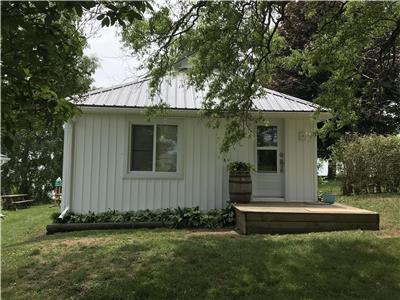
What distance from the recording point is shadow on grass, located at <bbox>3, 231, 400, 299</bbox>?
5199 millimetres

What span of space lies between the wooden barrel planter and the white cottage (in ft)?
2.48

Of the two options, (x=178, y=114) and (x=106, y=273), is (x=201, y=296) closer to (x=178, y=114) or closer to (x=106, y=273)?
(x=106, y=273)

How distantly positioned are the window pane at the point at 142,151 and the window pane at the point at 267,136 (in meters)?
2.84

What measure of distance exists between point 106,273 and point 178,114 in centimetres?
580

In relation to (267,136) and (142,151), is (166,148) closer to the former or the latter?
(142,151)

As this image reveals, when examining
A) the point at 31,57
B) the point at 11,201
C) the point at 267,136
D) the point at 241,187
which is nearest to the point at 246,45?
the point at 241,187

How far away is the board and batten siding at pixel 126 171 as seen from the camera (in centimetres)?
1088

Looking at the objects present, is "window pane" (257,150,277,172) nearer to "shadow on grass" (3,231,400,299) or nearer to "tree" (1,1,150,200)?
"shadow on grass" (3,231,400,299)

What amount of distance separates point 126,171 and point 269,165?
3.75m

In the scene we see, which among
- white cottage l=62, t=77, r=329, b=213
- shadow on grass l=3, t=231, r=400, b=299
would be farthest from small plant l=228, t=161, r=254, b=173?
shadow on grass l=3, t=231, r=400, b=299

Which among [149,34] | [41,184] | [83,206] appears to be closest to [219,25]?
[149,34]

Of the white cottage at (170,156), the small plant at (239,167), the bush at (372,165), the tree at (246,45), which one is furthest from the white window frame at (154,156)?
the bush at (372,165)

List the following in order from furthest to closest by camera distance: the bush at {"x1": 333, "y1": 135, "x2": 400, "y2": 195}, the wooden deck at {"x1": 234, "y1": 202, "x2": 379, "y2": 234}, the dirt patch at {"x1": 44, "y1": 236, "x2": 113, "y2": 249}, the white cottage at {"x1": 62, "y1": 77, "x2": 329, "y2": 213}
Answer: the bush at {"x1": 333, "y1": 135, "x2": 400, "y2": 195}, the white cottage at {"x1": 62, "y1": 77, "x2": 329, "y2": 213}, the wooden deck at {"x1": 234, "y1": 202, "x2": 379, "y2": 234}, the dirt patch at {"x1": 44, "y1": 236, "x2": 113, "y2": 249}

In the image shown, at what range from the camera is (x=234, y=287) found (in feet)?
17.4
